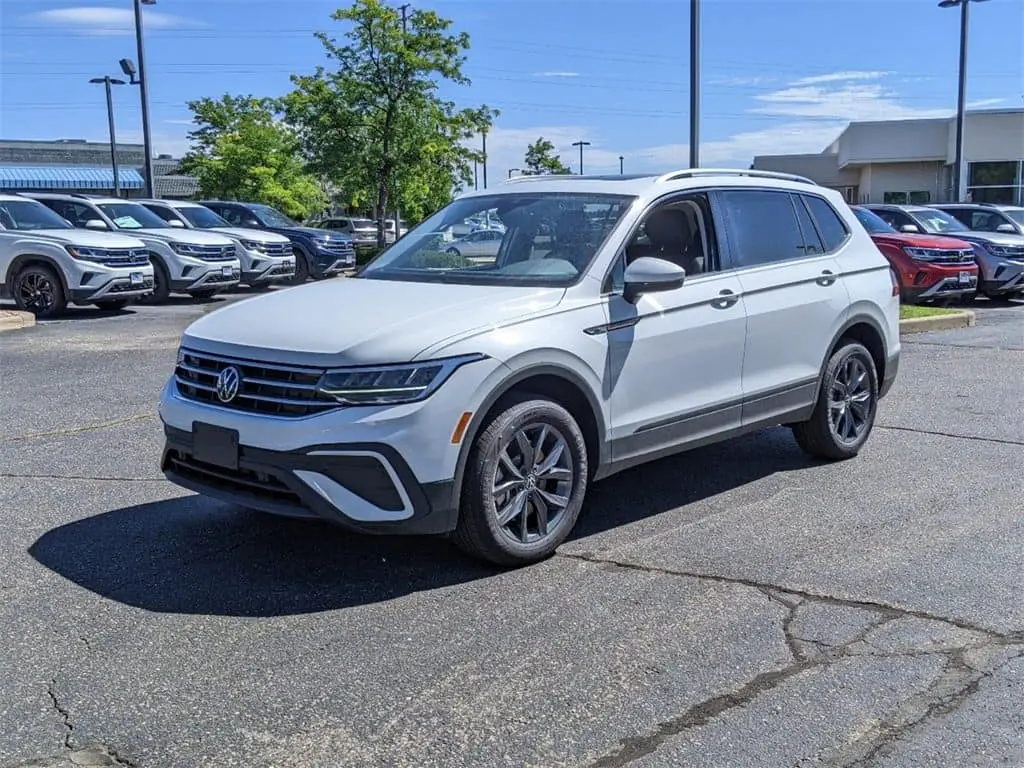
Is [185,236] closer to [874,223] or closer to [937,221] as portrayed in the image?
[874,223]

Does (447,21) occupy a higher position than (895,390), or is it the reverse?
(447,21)

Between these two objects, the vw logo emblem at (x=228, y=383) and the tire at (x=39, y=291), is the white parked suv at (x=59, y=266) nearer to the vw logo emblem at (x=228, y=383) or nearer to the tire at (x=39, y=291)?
the tire at (x=39, y=291)

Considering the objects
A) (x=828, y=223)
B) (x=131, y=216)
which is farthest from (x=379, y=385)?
(x=131, y=216)

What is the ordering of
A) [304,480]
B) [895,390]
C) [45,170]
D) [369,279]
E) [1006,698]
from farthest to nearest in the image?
1. [45,170]
2. [895,390]
3. [369,279]
4. [304,480]
5. [1006,698]

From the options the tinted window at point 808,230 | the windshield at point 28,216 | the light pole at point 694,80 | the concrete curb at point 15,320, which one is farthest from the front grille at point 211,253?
the tinted window at point 808,230

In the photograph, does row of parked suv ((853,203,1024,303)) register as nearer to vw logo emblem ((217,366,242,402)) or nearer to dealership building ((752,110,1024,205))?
vw logo emblem ((217,366,242,402))

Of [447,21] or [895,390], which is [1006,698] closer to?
[895,390]

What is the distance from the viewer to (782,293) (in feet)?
20.6

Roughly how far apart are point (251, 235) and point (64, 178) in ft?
139

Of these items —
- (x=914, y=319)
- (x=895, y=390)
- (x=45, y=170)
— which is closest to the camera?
(x=895, y=390)

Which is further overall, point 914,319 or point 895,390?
point 914,319

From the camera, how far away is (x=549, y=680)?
149 inches

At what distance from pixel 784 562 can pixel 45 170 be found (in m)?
59.4

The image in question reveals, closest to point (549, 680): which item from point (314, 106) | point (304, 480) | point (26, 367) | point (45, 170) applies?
point (304, 480)
